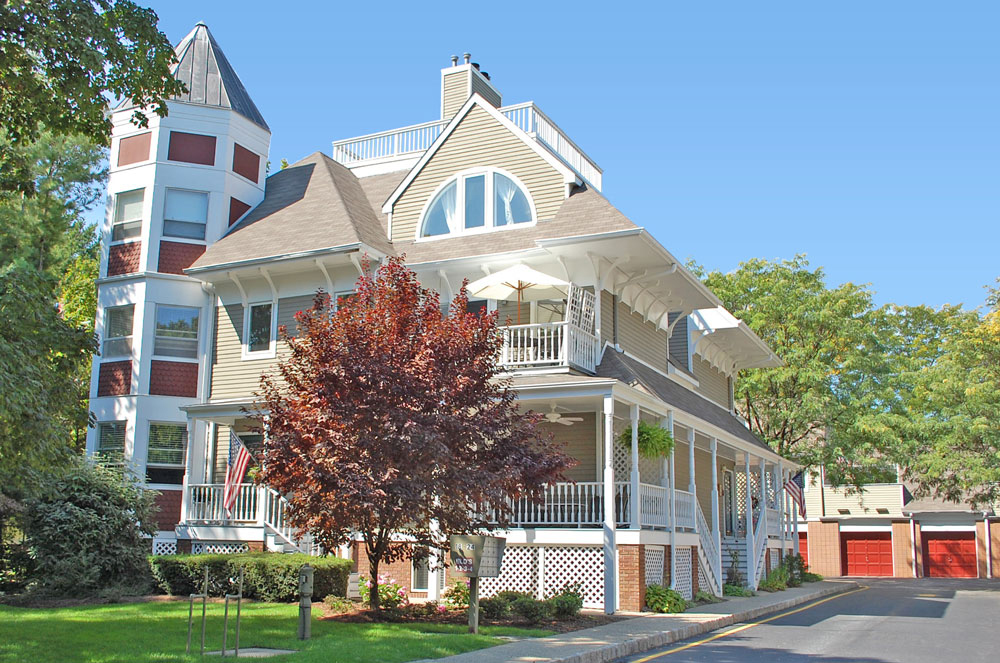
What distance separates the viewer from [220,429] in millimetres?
22953

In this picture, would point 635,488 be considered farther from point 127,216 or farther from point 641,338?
point 127,216

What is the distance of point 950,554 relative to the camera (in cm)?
4434

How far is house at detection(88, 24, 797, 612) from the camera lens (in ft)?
60.7

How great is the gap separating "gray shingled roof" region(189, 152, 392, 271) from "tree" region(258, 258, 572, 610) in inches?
308

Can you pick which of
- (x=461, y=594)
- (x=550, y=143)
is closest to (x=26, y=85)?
(x=461, y=594)

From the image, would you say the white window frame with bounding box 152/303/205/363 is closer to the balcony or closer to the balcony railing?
the balcony

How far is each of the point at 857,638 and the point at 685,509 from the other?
616 centimetres

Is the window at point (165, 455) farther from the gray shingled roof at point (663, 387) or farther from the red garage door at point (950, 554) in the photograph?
the red garage door at point (950, 554)

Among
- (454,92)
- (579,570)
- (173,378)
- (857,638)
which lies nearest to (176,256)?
(173,378)

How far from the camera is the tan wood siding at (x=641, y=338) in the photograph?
2161 centimetres

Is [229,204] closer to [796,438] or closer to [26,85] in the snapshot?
[26,85]

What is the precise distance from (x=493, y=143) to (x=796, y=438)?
1942 centimetres

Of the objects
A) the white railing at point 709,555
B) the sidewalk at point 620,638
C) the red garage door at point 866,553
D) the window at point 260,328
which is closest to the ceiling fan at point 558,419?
the white railing at point 709,555

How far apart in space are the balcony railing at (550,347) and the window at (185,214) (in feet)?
30.8
